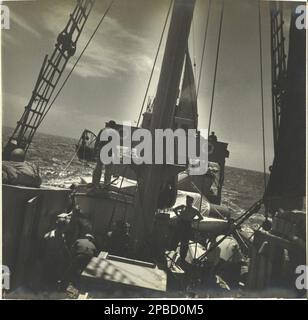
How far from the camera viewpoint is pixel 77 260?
4180 millimetres

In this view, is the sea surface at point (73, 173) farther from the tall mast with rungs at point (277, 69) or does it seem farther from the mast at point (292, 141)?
the tall mast with rungs at point (277, 69)

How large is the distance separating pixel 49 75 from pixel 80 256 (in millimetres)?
3097

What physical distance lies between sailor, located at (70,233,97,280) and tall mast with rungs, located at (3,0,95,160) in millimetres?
1835

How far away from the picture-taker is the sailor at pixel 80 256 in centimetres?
418

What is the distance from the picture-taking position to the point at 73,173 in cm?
514

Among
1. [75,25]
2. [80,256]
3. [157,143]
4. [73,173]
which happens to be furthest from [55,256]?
[75,25]

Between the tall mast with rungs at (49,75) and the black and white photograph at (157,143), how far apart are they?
22 mm

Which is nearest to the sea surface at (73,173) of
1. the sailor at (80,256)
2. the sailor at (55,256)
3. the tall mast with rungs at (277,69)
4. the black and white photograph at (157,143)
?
the black and white photograph at (157,143)

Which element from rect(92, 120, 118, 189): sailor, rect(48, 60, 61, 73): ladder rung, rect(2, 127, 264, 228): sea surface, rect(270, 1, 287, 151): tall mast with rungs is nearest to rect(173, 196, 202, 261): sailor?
rect(2, 127, 264, 228): sea surface

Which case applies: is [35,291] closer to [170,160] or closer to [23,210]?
[23,210]

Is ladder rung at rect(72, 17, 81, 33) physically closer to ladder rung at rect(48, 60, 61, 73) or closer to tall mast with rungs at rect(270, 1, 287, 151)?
ladder rung at rect(48, 60, 61, 73)
